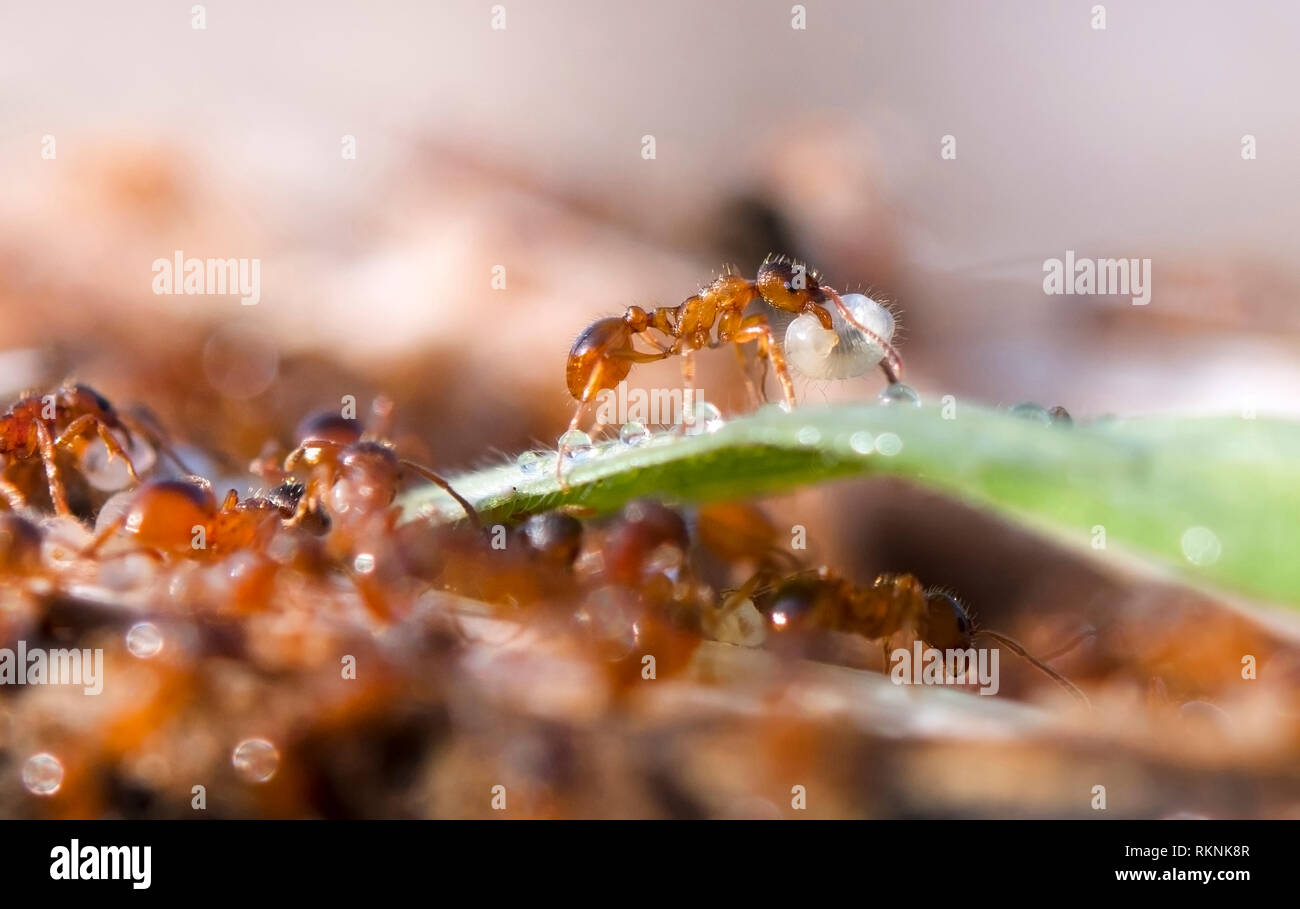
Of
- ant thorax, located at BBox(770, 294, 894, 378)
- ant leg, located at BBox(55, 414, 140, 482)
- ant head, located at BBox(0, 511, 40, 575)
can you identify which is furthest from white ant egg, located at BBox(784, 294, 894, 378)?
ant head, located at BBox(0, 511, 40, 575)

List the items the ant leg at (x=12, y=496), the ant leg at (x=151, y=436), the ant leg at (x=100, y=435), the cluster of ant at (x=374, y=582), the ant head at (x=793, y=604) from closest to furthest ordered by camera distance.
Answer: the cluster of ant at (x=374, y=582), the ant head at (x=793, y=604), the ant leg at (x=12, y=496), the ant leg at (x=100, y=435), the ant leg at (x=151, y=436)

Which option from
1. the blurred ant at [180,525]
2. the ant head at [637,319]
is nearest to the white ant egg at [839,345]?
the ant head at [637,319]

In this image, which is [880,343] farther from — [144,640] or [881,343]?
[144,640]

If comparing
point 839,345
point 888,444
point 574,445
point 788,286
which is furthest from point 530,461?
point 788,286

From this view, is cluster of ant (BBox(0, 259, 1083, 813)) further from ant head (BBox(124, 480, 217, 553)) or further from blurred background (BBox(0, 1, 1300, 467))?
blurred background (BBox(0, 1, 1300, 467))

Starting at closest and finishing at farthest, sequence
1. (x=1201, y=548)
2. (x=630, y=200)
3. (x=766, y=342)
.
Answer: (x=1201, y=548), (x=766, y=342), (x=630, y=200)

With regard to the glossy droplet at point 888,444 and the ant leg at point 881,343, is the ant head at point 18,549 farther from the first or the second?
the ant leg at point 881,343

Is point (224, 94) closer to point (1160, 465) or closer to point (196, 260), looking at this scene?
point (196, 260)
